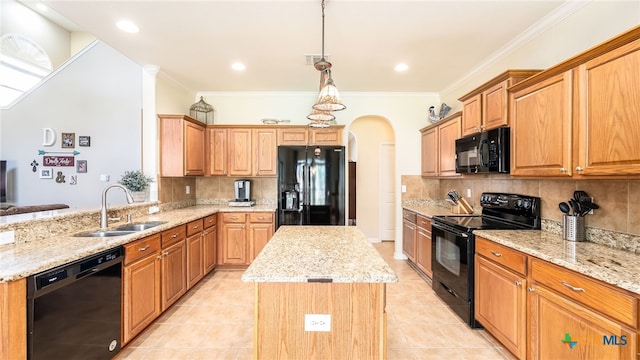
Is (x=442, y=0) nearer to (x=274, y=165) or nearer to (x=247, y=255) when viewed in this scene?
(x=274, y=165)

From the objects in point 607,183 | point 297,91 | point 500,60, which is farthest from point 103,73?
point 607,183

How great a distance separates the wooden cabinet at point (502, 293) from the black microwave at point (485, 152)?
0.70 metres

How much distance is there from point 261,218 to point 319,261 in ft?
8.19

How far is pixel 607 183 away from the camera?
184cm

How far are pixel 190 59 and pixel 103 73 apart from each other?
122 inches

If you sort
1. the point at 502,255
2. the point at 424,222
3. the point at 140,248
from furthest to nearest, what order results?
the point at 424,222 < the point at 140,248 < the point at 502,255

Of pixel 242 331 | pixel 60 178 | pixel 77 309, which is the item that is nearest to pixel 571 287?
pixel 242 331

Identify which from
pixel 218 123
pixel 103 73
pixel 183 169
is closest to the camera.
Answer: pixel 183 169

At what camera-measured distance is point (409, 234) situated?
406 centimetres

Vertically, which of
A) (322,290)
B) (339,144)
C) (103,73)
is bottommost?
(322,290)

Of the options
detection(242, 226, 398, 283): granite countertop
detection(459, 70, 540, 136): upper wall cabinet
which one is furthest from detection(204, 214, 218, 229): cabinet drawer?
detection(459, 70, 540, 136): upper wall cabinet

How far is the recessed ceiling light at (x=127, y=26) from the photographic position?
243 cm

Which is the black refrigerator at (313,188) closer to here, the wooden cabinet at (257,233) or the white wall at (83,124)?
the wooden cabinet at (257,233)

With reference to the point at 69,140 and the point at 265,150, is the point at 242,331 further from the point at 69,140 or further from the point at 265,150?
the point at 69,140
